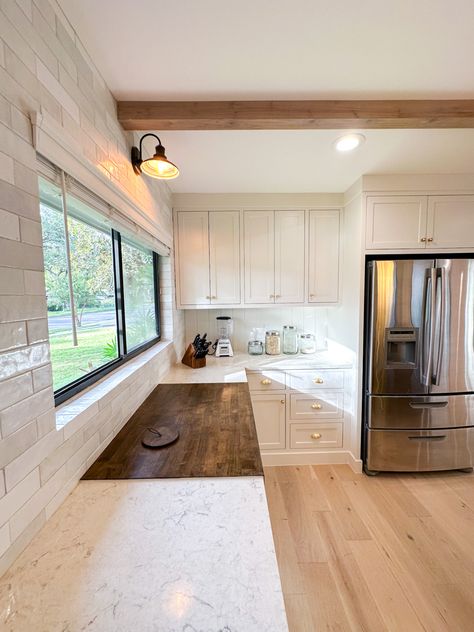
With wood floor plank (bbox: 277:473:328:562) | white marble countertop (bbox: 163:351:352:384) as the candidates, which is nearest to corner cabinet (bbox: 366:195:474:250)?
white marble countertop (bbox: 163:351:352:384)

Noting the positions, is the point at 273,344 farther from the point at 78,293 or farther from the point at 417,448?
→ the point at 78,293

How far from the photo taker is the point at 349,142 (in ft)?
4.75

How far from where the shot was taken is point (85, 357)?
112 cm

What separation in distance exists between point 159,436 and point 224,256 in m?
1.64

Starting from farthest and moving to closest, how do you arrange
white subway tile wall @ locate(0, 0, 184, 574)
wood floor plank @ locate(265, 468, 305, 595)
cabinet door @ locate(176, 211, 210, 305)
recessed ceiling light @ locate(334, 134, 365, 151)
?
cabinet door @ locate(176, 211, 210, 305), recessed ceiling light @ locate(334, 134, 365, 151), wood floor plank @ locate(265, 468, 305, 595), white subway tile wall @ locate(0, 0, 184, 574)

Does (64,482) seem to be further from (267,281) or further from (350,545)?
(267,281)

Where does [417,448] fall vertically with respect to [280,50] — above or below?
below

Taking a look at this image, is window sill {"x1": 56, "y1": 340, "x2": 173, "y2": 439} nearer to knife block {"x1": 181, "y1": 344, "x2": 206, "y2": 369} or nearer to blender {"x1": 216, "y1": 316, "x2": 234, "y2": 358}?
knife block {"x1": 181, "y1": 344, "x2": 206, "y2": 369}

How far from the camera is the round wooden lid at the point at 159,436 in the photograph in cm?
106

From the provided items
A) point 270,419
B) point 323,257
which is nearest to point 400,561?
point 270,419

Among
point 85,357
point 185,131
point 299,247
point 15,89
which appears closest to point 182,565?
point 85,357

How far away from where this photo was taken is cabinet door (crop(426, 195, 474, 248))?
1960 mm

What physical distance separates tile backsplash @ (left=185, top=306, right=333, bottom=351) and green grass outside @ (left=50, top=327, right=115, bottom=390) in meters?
1.31

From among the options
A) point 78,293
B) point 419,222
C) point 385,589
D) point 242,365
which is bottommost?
point 385,589
